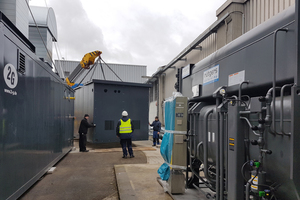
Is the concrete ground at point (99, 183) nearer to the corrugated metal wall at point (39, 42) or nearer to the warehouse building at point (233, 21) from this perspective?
the warehouse building at point (233, 21)

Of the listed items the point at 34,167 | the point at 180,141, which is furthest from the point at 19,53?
the point at 180,141

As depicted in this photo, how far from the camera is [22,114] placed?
13.6ft

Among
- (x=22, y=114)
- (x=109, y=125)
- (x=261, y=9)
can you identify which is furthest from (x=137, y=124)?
(x=22, y=114)

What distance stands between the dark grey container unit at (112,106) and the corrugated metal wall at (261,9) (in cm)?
628

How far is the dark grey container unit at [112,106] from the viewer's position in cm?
1143

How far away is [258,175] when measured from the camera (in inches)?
86.8

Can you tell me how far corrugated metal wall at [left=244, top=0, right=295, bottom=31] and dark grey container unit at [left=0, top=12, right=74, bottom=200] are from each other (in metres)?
5.89

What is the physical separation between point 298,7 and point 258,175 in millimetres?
1450

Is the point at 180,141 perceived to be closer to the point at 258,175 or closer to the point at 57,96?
the point at 258,175

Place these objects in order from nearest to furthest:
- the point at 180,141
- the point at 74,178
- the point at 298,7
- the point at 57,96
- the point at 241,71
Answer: the point at 298,7 → the point at 241,71 → the point at 180,141 → the point at 74,178 → the point at 57,96

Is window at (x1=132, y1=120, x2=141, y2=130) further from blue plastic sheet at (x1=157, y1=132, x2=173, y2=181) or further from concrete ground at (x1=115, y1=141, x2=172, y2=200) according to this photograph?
blue plastic sheet at (x1=157, y1=132, x2=173, y2=181)

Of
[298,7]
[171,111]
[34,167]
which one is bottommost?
[34,167]

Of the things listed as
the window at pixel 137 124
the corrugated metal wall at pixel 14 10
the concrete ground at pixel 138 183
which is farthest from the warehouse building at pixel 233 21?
the corrugated metal wall at pixel 14 10

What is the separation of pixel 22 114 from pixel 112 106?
7661 millimetres
